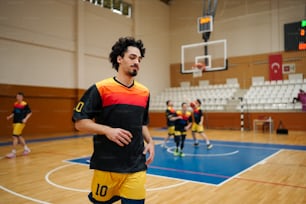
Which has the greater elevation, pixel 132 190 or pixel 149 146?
pixel 149 146

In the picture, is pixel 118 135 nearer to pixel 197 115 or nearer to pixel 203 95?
pixel 197 115

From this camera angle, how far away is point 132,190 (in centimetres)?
225

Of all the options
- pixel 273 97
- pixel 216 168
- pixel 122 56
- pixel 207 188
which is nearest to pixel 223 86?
pixel 273 97

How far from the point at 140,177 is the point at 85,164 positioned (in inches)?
210

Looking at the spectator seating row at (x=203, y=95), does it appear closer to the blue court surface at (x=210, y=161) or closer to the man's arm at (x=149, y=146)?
the blue court surface at (x=210, y=161)

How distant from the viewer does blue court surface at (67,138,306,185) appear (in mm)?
5934

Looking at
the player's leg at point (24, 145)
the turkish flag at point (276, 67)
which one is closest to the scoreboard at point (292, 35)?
the turkish flag at point (276, 67)

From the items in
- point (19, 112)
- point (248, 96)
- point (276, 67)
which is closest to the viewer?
point (19, 112)

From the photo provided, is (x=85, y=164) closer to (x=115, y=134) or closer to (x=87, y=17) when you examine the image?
(x=115, y=134)

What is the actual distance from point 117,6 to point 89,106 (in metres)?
19.2

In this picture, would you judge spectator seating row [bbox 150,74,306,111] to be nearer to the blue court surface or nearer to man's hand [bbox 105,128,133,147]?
the blue court surface

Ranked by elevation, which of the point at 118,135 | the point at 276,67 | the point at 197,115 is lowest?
the point at 197,115

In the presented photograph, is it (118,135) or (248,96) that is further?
(248,96)

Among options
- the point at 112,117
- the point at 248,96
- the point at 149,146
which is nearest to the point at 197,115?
the point at 149,146
